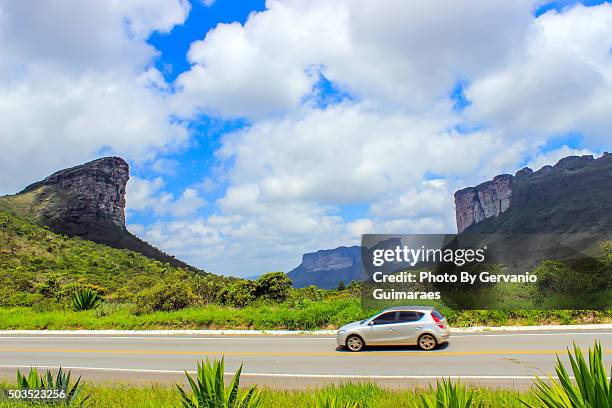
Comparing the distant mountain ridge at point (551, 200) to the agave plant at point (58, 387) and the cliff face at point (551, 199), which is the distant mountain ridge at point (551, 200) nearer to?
the cliff face at point (551, 199)

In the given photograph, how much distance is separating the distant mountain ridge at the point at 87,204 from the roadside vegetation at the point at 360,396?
278 ft

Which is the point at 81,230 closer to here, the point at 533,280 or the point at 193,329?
the point at 193,329

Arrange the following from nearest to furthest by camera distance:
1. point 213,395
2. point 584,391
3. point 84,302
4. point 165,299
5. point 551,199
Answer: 1. point 584,391
2. point 213,395
3. point 165,299
4. point 84,302
5. point 551,199

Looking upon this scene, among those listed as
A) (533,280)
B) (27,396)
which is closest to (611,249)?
(533,280)

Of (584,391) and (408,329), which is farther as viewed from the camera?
(408,329)

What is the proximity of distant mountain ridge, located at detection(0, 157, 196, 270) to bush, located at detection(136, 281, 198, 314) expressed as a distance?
220 feet

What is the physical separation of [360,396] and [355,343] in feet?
25.3

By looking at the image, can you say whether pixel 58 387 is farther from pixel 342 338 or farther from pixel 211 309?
pixel 211 309

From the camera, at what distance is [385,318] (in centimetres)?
1519

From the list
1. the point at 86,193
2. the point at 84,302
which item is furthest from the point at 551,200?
the point at 86,193

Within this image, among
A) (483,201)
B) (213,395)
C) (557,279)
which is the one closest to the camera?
(213,395)

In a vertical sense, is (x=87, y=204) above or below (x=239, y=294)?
above

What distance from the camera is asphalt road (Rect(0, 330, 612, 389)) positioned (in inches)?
444

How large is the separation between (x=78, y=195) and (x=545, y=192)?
11162cm
